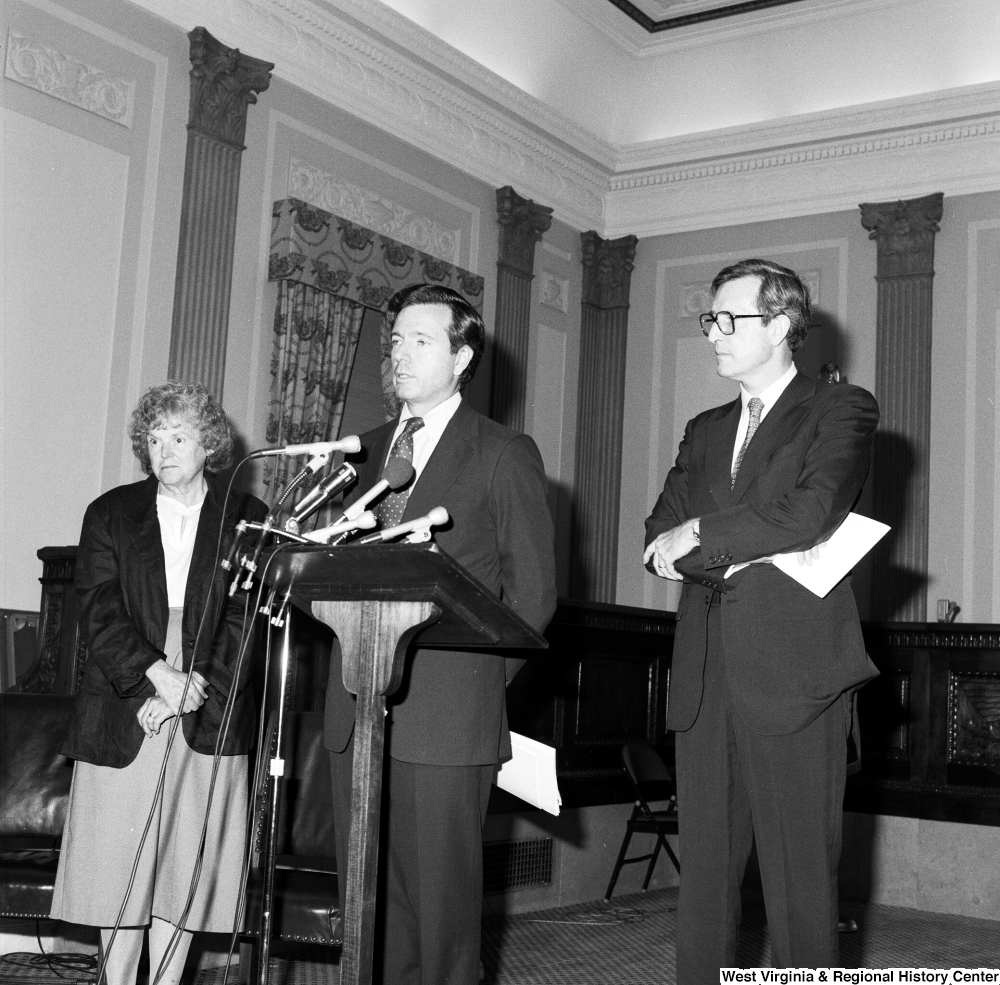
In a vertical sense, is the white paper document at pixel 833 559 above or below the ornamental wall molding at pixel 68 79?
below

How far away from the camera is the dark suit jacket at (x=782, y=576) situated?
2.72 metres

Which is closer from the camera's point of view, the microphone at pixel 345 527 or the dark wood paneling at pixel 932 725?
the microphone at pixel 345 527

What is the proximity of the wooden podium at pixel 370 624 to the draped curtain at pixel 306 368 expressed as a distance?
475 centimetres

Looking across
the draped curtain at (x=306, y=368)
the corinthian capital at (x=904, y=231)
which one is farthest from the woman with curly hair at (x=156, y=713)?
the corinthian capital at (x=904, y=231)

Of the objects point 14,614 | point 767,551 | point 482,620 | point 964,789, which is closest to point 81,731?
point 482,620

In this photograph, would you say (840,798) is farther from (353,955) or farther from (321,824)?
(321,824)

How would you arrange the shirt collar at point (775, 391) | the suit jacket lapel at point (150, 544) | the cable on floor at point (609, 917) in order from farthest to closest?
the cable on floor at point (609, 917)
the suit jacket lapel at point (150, 544)
the shirt collar at point (775, 391)

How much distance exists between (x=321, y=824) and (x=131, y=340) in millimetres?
3250

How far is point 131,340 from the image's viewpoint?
6.43 m

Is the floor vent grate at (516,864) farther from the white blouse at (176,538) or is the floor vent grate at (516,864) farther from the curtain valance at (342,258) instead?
the curtain valance at (342,258)

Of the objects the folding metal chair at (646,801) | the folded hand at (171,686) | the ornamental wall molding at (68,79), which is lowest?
the folding metal chair at (646,801)

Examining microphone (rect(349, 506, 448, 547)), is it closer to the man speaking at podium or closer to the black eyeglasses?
the man speaking at podium

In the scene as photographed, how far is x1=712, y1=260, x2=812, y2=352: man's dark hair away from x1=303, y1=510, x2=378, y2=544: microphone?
111cm

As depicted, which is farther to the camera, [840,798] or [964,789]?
[964,789]
